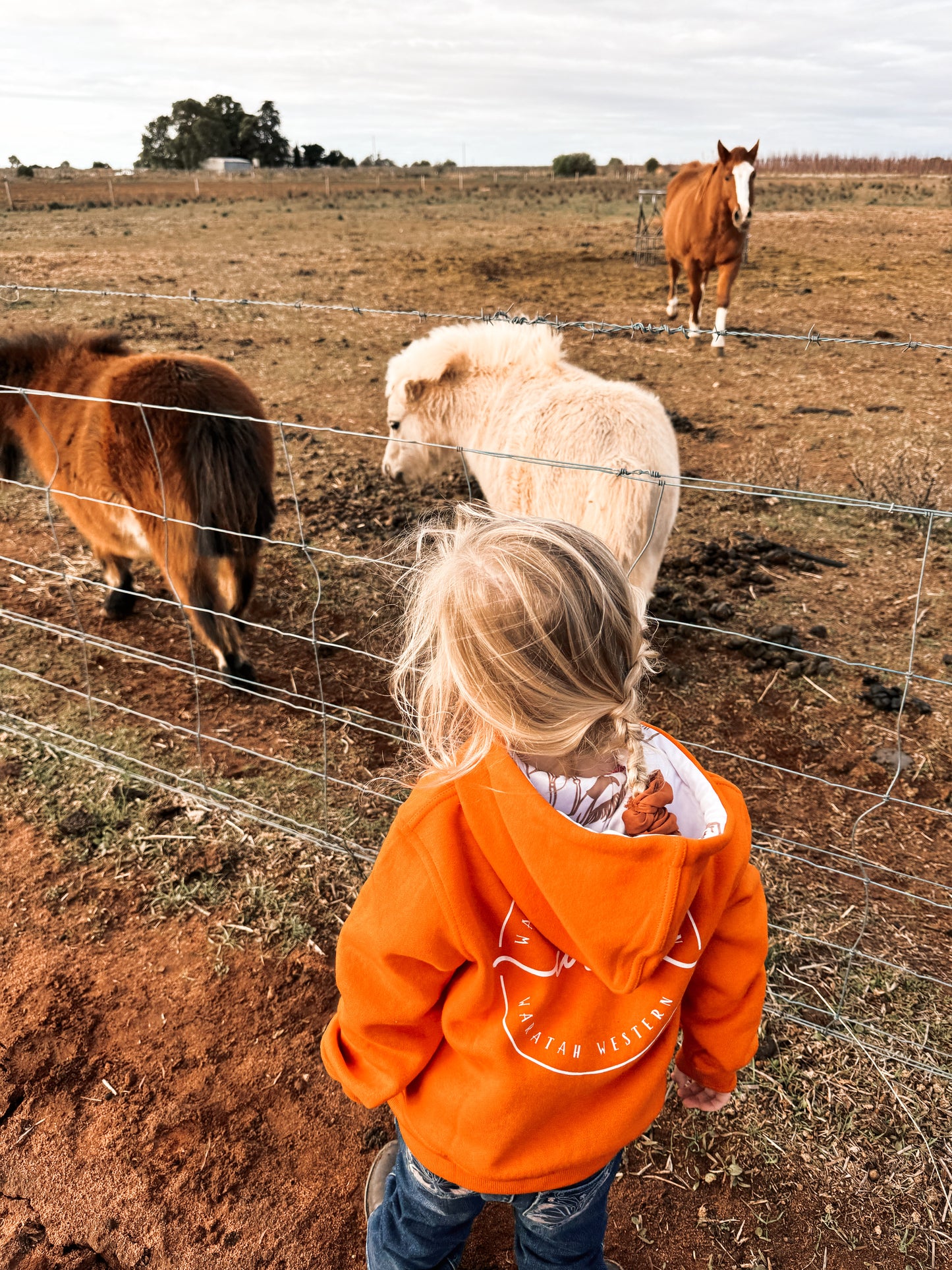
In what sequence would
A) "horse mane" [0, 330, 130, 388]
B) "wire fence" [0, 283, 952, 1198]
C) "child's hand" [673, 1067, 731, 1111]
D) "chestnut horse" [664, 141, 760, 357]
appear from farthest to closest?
"chestnut horse" [664, 141, 760, 357]
"horse mane" [0, 330, 130, 388]
"wire fence" [0, 283, 952, 1198]
"child's hand" [673, 1067, 731, 1111]

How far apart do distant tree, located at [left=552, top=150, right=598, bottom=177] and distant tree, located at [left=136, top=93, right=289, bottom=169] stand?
1594 inches

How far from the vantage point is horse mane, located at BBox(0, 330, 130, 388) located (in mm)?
4137

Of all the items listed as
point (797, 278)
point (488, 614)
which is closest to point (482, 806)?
point (488, 614)

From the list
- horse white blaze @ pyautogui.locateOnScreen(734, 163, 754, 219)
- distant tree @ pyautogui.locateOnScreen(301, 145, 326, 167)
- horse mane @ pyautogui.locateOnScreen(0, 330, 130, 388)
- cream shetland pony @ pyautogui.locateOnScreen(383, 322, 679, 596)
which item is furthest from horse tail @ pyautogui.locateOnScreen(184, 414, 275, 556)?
distant tree @ pyautogui.locateOnScreen(301, 145, 326, 167)

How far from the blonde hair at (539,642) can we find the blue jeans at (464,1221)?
0.83 m

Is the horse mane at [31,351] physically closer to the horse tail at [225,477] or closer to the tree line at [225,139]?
the horse tail at [225,477]

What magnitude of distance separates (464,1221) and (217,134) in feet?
283

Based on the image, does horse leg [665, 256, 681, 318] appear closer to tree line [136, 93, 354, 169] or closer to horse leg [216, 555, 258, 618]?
horse leg [216, 555, 258, 618]

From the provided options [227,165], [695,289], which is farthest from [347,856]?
[227,165]

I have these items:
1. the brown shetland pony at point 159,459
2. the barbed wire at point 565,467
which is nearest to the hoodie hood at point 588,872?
the barbed wire at point 565,467

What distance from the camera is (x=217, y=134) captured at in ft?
230

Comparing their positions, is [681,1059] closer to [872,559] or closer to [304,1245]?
[304,1245]

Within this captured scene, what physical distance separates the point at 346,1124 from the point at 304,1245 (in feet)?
1.00

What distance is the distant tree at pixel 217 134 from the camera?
7012 cm
